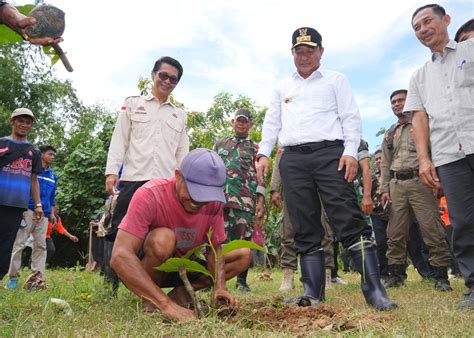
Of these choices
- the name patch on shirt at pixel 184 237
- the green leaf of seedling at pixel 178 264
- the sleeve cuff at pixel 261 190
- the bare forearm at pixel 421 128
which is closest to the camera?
the green leaf of seedling at pixel 178 264

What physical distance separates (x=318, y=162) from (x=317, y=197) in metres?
0.31

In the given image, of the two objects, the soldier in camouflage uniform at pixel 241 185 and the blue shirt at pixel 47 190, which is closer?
the soldier in camouflage uniform at pixel 241 185

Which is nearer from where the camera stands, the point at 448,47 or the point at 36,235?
the point at 448,47

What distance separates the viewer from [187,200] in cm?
288

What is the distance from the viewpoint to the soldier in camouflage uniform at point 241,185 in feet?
18.3

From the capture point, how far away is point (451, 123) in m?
3.52

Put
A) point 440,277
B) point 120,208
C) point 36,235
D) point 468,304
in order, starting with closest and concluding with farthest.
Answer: point 468,304 → point 120,208 → point 440,277 → point 36,235

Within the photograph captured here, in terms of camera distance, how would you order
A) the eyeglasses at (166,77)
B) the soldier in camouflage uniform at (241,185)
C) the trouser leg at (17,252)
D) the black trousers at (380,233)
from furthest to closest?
the black trousers at (380,233), the trouser leg at (17,252), the soldier in camouflage uniform at (241,185), the eyeglasses at (166,77)

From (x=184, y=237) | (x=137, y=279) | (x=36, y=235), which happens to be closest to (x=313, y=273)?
(x=184, y=237)

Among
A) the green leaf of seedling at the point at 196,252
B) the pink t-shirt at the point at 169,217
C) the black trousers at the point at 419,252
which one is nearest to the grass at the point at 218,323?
the green leaf of seedling at the point at 196,252

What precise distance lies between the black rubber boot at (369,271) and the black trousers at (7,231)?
3260mm

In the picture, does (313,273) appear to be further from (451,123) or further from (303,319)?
(451,123)

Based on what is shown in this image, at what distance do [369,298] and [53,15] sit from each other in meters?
2.68

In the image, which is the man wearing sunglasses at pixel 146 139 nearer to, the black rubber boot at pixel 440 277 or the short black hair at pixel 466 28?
the short black hair at pixel 466 28
